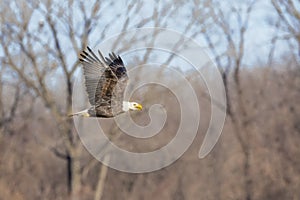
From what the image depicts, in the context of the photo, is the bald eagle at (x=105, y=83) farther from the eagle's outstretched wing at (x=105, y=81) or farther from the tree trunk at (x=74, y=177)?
the tree trunk at (x=74, y=177)

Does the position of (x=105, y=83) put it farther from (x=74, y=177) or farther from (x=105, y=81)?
(x=74, y=177)

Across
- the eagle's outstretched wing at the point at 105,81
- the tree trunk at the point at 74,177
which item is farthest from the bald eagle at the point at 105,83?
the tree trunk at the point at 74,177

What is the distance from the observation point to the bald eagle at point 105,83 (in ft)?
26.6

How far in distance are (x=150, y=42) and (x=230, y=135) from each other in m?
10.2

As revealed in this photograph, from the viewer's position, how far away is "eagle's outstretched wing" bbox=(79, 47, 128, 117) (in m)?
8.11

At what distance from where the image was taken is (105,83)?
8336 millimetres

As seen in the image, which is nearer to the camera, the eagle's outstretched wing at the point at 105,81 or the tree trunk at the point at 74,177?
the eagle's outstretched wing at the point at 105,81

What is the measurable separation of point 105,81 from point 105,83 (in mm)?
40

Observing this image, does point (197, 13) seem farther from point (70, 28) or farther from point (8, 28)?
point (8, 28)

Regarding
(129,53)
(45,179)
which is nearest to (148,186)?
(45,179)

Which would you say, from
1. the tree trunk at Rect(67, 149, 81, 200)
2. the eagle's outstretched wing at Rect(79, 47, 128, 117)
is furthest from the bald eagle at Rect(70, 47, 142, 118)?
the tree trunk at Rect(67, 149, 81, 200)

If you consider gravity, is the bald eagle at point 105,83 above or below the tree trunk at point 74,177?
above

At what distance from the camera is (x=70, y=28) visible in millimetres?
17766

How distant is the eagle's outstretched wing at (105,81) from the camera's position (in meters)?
8.11
